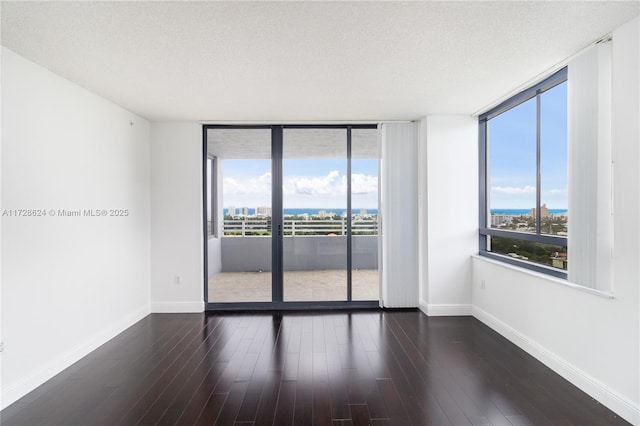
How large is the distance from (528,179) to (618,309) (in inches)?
61.7

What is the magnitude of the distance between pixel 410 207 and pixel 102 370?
3.88 metres

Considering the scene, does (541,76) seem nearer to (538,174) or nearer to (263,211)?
(538,174)

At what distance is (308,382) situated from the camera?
272cm

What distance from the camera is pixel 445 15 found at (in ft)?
6.98

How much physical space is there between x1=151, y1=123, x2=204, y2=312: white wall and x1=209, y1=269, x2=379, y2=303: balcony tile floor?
40 centimetres

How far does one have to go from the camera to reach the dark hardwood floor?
229cm

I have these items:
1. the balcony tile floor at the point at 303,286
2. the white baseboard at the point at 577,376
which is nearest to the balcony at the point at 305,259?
the balcony tile floor at the point at 303,286

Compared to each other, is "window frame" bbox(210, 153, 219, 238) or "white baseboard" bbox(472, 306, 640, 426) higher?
"window frame" bbox(210, 153, 219, 238)

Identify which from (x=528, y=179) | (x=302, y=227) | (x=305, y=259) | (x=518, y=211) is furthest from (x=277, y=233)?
(x=528, y=179)

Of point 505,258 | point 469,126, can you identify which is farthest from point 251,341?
point 469,126

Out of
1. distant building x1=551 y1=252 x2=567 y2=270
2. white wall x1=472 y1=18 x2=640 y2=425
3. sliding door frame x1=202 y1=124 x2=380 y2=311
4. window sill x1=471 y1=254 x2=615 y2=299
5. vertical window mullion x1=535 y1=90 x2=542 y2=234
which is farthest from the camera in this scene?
sliding door frame x1=202 y1=124 x2=380 y2=311

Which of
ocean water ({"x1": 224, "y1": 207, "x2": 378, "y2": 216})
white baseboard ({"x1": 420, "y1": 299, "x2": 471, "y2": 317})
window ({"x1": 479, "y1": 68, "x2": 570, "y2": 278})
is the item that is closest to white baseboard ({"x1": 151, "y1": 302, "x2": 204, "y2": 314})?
ocean water ({"x1": 224, "y1": 207, "x2": 378, "y2": 216})

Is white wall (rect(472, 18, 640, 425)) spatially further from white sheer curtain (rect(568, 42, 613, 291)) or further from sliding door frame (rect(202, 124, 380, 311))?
sliding door frame (rect(202, 124, 380, 311))

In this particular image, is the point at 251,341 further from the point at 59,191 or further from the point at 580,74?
the point at 580,74
